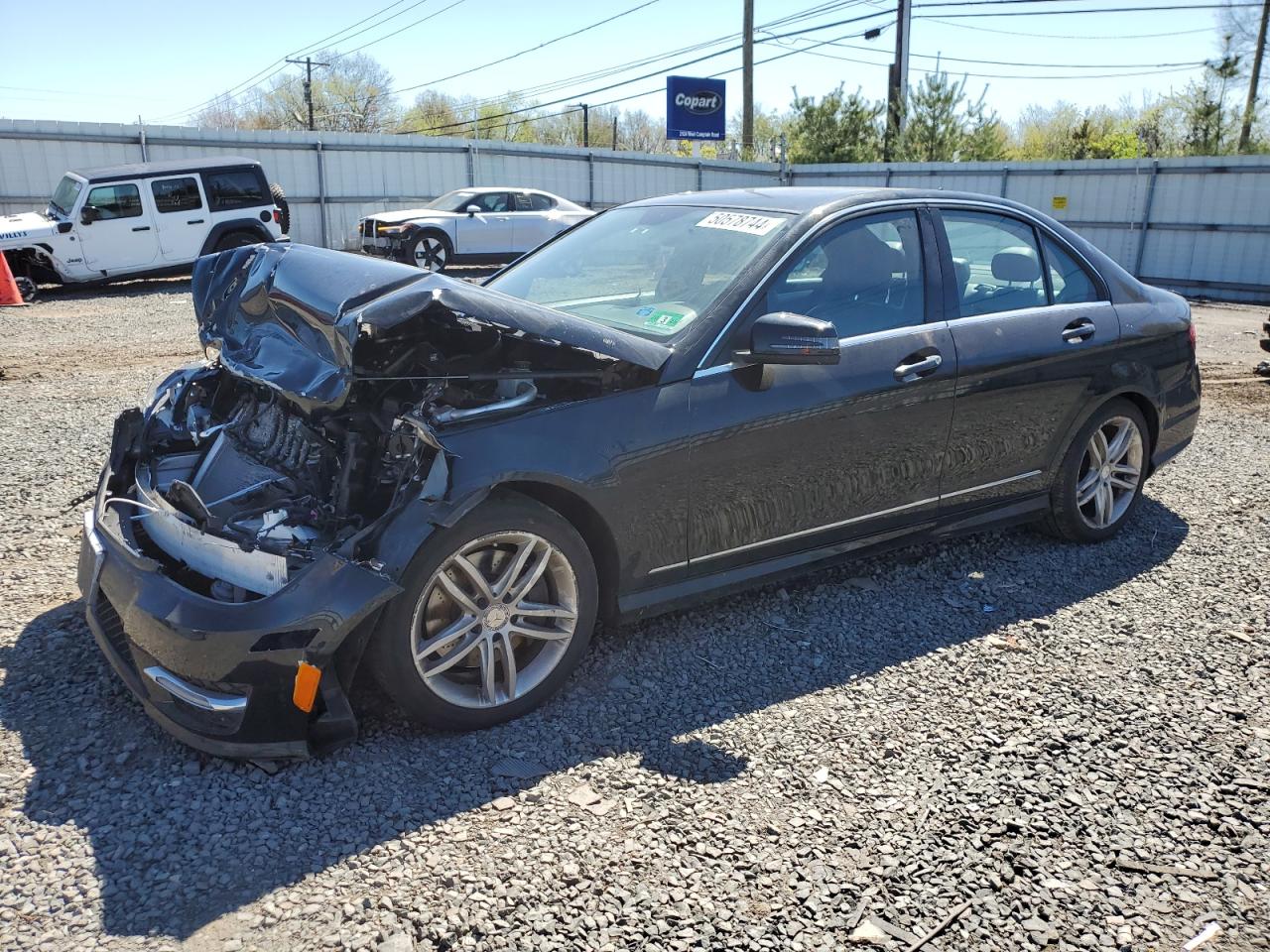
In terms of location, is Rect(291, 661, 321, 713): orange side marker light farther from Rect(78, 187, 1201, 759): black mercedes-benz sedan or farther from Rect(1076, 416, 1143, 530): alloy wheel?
Rect(1076, 416, 1143, 530): alloy wheel

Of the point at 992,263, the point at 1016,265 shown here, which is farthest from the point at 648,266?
the point at 1016,265

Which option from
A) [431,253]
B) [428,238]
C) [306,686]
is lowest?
[306,686]

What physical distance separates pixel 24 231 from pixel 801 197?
14879 millimetres

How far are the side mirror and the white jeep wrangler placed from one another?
14905 millimetres

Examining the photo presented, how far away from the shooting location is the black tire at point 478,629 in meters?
2.98

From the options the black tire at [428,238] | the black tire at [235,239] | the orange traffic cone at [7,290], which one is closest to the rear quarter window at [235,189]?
the black tire at [235,239]

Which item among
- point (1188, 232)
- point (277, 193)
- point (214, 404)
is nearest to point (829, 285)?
point (214, 404)

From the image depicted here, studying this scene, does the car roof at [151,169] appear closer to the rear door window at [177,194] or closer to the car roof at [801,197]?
the rear door window at [177,194]

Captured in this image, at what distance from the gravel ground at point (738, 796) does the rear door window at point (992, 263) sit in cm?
133

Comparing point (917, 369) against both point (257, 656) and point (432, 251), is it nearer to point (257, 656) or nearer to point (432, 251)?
point (257, 656)

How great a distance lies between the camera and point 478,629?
3176 millimetres

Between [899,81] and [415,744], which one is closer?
[415,744]

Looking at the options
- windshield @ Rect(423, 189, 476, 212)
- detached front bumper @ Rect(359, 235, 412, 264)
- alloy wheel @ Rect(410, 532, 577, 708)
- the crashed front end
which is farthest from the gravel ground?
windshield @ Rect(423, 189, 476, 212)

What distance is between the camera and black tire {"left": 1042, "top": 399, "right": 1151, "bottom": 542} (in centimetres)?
481
